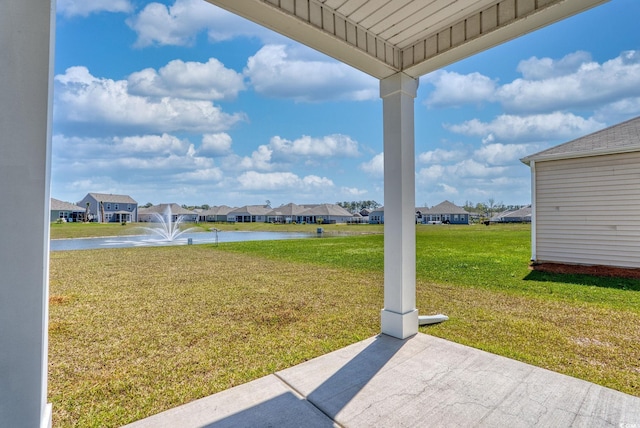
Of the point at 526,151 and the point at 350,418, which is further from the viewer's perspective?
the point at 526,151

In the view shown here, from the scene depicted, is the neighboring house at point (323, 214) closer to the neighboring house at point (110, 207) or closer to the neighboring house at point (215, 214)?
the neighboring house at point (215, 214)

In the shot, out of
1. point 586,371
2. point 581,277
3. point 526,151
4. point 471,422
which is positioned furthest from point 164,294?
point 526,151

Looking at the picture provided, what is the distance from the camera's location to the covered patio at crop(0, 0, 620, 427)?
1.23m

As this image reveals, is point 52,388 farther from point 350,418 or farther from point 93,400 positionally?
point 350,418

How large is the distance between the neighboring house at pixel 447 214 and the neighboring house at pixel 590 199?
133 ft

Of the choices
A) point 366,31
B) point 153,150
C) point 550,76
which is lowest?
point 366,31

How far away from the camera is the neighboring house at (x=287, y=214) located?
55.8 meters

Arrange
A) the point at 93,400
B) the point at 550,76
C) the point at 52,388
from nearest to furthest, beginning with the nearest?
1. the point at 93,400
2. the point at 52,388
3. the point at 550,76

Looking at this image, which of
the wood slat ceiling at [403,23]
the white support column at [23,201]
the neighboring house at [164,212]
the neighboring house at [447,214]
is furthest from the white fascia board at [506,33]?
the neighboring house at [164,212]

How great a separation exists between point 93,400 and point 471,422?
269 centimetres

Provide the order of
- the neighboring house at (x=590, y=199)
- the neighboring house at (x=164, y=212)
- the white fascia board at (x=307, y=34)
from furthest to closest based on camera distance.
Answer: the neighboring house at (x=164, y=212) → the neighboring house at (x=590, y=199) → the white fascia board at (x=307, y=34)

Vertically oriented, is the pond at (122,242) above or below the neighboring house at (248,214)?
below

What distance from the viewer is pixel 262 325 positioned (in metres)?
3.81

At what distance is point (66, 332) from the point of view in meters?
3.59
